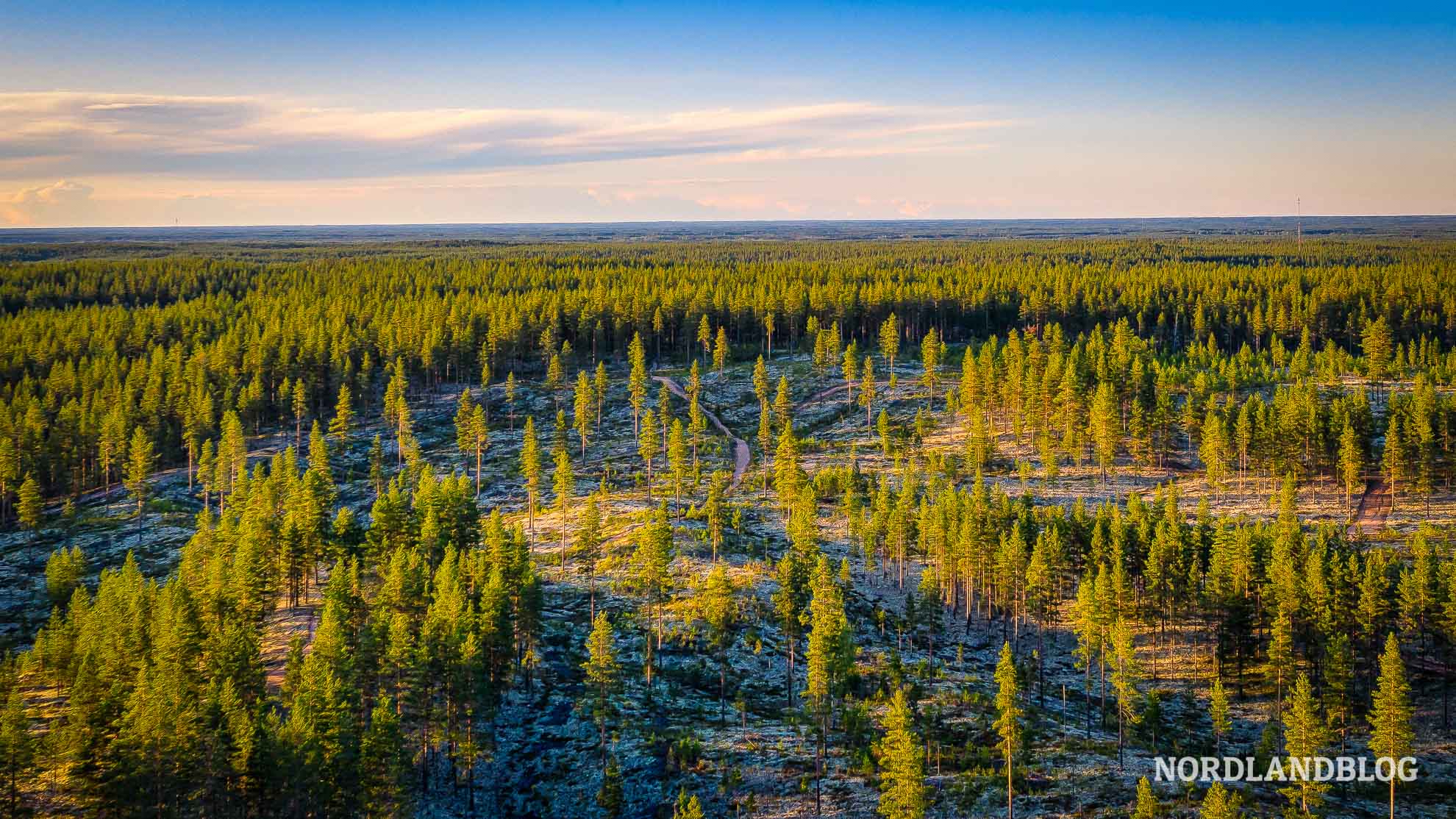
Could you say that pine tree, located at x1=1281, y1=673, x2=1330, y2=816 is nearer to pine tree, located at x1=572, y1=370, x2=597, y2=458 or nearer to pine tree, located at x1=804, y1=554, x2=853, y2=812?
pine tree, located at x1=804, y1=554, x2=853, y2=812

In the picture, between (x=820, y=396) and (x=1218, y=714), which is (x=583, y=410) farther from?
(x=1218, y=714)

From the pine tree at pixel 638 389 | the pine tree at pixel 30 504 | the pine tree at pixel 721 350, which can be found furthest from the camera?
the pine tree at pixel 721 350

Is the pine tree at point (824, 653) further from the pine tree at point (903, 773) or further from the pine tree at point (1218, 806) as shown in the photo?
the pine tree at point (1218, 806)

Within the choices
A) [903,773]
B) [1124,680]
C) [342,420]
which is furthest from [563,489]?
[903,773]

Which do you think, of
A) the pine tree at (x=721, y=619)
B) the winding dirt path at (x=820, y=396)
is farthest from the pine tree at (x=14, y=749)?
the winding dirt path at (x=820, y=396)

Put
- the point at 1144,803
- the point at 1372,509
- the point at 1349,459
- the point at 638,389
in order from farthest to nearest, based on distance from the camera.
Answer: the point at 638,389 < the point at 1372,509 < the point at 1349,459 < the point at 1144,803

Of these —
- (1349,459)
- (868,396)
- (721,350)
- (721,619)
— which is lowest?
(721,619)
